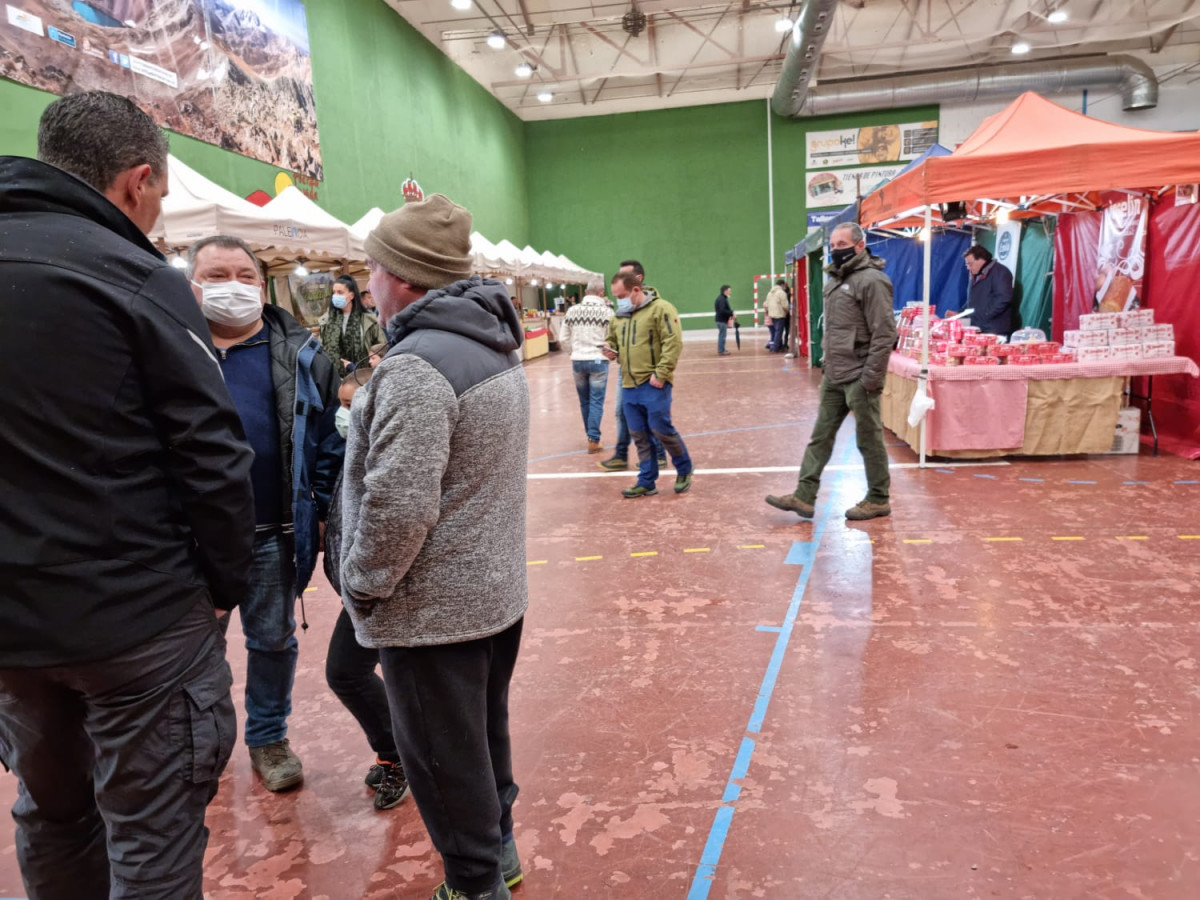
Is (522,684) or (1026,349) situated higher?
(1026,349)

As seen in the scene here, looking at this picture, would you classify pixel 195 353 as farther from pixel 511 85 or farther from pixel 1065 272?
pixel 511 85

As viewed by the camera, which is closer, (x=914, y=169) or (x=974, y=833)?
(x=974, y=833)

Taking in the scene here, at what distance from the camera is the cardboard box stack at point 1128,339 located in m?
6.01

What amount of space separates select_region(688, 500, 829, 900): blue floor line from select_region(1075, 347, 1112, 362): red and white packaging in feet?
11.1

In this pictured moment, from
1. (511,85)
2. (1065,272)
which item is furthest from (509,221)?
(1065,272)

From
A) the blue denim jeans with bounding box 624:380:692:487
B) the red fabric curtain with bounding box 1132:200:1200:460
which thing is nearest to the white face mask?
the blue denim jeans with bounding box 624:380:692:487

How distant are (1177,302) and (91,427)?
792 centimetres

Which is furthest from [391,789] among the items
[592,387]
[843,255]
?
[592,387]

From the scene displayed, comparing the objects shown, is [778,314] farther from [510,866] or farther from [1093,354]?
[510,866]

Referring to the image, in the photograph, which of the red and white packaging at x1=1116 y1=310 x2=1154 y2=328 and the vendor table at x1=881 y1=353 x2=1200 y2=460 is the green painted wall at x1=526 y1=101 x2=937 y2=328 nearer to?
the red and white packaging at x1=1116 y1=310 x2=1154 y2=328

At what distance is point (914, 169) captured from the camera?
5883mm

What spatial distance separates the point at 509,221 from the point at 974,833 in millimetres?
22374

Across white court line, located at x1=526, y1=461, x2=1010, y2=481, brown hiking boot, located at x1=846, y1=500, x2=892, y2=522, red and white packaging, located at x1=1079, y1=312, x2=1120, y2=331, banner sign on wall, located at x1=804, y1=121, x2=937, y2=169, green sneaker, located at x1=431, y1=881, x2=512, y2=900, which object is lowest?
green sneaker, located at x1=431, y1=881, x2=512, y2=900

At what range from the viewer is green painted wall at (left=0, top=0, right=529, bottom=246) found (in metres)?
10.5
